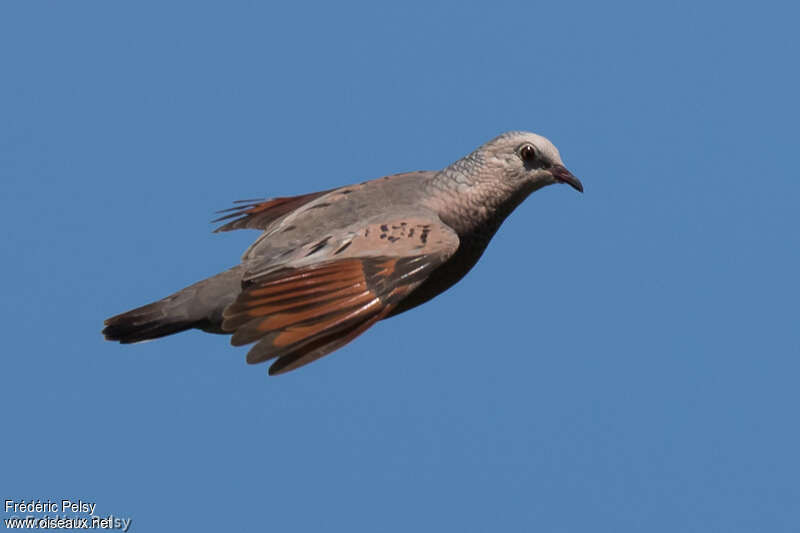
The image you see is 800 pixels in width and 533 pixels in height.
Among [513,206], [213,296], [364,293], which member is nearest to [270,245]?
[213,296]

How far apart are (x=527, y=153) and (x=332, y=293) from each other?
191cm

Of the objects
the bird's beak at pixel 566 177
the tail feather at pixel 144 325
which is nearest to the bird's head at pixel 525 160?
the bird's beak at pixel 566 177

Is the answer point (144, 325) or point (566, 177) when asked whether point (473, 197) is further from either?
point (144, 325)

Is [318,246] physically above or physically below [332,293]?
above

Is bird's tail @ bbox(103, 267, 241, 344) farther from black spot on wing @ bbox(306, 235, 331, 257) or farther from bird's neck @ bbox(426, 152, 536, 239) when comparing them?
bird's neck @ bbox(426, 152, 536, 239)

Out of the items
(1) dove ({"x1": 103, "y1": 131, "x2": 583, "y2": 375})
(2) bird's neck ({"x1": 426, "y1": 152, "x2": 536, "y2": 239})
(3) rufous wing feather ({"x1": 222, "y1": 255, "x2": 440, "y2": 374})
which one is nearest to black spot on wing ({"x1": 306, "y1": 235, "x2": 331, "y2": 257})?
(1) dove ({"x1": 103, "y1": 131, "x2": 583, "y2": 375})

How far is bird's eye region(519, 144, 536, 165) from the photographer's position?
9.34 meters

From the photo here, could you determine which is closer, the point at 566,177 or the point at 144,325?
the point at 144,325

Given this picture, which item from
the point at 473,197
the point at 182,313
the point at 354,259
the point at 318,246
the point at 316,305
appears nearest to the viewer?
the point at 316,305

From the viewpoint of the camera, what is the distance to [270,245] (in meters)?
9.26

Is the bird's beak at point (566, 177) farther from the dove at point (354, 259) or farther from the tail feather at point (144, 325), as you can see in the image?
the tail feather at point (144, 325)

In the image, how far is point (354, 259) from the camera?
8594mm

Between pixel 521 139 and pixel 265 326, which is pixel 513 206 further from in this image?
pixel 265 326

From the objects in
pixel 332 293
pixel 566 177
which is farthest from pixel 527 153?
pixel 332 293
